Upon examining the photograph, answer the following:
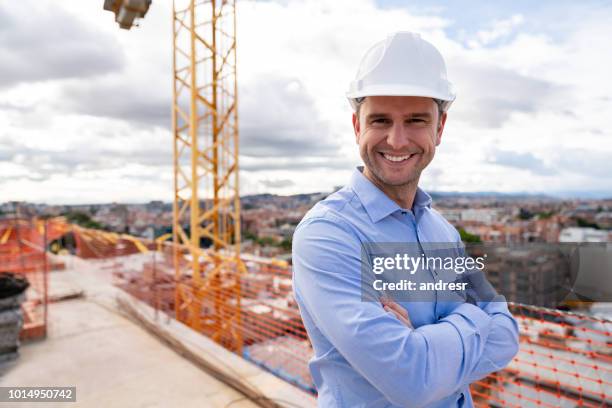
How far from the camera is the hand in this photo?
971mm

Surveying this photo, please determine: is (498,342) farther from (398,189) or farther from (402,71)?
(402,71)

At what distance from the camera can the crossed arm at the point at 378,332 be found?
2.86 ft

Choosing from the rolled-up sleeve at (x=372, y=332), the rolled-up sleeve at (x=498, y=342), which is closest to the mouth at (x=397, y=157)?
the rolled-up sleeve at (x=372, y=332)

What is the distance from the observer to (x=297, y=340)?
430cm

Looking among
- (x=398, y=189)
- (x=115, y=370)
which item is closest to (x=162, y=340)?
(x=115, y=370)

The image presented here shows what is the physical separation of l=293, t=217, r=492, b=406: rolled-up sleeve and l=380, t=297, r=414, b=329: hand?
0.14ft

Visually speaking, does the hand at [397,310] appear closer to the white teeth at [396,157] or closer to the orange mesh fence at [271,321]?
the white teeth at [396,157]

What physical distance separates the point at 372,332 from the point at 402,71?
0.62 m

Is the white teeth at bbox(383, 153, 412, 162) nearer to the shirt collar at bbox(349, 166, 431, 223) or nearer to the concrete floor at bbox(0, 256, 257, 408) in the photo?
the shirt collar at bbox(349, 166, 431, 223)

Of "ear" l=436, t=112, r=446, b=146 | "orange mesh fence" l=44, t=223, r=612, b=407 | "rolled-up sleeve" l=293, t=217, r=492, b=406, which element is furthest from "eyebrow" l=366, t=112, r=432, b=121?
"orange mesh fence" l=44, t=223, r=612, b=407

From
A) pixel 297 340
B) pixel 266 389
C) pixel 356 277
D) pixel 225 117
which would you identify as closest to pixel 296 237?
pixel 356 277

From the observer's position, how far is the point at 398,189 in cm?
114

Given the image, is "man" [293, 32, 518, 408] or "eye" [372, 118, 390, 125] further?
"eye" [372, 118, 390, 125]

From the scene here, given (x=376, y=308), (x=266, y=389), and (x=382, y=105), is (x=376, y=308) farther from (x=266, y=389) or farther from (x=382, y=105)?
(x=266, y=389)
